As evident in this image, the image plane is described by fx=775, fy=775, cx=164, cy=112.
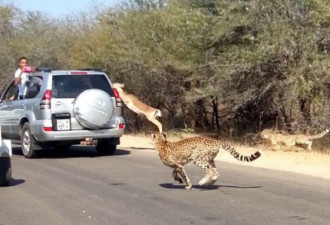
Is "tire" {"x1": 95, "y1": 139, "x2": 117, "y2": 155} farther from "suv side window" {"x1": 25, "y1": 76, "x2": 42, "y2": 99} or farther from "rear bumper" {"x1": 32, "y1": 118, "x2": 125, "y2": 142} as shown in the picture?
"suv side window" {"x1": 25, "y1": 76, "x2": 42, "y2": 99}

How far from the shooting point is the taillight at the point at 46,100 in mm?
16766

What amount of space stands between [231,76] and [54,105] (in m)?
4.58

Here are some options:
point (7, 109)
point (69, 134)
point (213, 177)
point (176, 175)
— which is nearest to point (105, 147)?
point (69, 134)

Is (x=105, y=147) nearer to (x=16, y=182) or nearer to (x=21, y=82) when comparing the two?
(x=21, y=82)

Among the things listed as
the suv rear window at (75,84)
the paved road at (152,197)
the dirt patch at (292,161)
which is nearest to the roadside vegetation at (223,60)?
the dirt patch at (292,161)

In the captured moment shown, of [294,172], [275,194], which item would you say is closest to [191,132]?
[294,172]

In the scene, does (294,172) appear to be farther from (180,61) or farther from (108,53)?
(108,53)

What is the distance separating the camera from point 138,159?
674 inches

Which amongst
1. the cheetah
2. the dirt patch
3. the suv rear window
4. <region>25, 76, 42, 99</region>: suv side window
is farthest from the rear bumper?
the cheetah

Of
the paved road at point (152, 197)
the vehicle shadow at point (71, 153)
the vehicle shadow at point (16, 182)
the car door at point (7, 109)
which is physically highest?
the car door at point (7, 109)

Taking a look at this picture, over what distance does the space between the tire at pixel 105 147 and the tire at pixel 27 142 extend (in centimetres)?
157

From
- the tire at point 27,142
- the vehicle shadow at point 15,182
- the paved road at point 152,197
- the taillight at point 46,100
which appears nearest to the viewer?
the paved road at point 152,197

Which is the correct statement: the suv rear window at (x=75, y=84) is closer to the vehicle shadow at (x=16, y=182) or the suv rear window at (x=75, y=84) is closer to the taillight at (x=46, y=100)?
the taillight at (x=46, y=100)

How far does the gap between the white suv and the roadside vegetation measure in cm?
318
